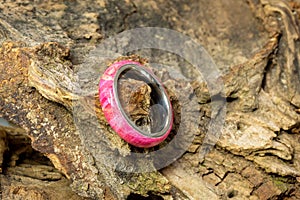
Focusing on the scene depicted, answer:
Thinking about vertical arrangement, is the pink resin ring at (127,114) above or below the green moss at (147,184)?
above

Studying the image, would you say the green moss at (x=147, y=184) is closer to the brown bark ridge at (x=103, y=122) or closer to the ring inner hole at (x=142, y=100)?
the brown bark ridge at (x=103, y=122)

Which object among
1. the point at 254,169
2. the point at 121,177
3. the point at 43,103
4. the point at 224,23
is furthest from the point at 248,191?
the point at 224,23

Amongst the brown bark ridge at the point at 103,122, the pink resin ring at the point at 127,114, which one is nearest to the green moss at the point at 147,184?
the brown bark ridge at the point at 103,122

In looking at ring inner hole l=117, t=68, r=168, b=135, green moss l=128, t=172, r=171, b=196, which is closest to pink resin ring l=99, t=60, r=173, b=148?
ring inner hole l=117, t=68, r=168, b=135

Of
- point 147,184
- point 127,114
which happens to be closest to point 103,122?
point 127,114

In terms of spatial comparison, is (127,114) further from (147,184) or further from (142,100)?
(147,184)

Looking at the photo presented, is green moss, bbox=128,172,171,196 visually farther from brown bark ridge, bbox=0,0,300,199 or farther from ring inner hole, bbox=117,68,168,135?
ring inner hole, bbox=117,68,168,135
